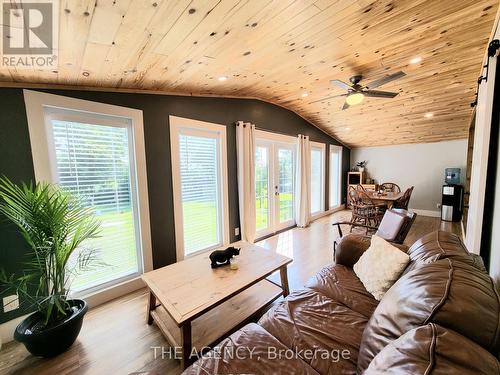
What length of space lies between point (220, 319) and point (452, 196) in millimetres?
5996

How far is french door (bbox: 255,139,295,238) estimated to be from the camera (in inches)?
158

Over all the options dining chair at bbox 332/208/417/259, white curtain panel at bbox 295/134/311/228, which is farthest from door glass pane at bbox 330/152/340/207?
dining chair at bbox 332/208/417/259

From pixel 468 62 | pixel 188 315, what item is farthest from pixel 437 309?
pixel 468 62

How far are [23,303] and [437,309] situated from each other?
285cm

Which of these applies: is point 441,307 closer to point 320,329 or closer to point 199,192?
point 320,329

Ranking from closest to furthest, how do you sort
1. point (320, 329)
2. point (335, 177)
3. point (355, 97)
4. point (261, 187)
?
point (320, 329) < point (355, 97) < point (261, 187) < point (335, 177)

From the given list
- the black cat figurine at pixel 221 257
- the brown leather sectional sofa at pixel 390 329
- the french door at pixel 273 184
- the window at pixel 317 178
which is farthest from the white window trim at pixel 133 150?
the window at pixel 317 178

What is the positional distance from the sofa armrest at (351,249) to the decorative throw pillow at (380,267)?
21 cm

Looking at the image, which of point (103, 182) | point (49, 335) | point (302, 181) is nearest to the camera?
point (49, 335)

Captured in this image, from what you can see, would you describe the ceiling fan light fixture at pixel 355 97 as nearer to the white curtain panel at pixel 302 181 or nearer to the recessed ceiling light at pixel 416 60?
the recessed ceiling light at pixel 416 60

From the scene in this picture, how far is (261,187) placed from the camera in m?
4.05

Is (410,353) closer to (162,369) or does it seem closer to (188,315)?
(188,315)

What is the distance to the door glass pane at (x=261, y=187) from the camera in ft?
13.0

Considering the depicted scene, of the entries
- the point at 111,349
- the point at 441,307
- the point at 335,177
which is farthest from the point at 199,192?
the point at 335,177
